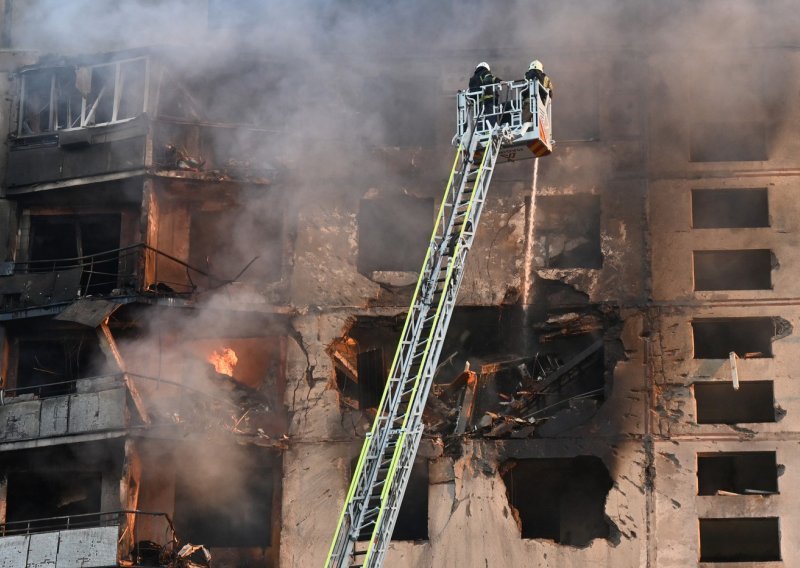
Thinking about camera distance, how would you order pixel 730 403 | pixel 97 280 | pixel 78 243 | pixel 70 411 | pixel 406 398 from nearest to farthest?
pixel 406 398 → pixel 70 411 → pixel 730 403 → pixel 97 280 → pixel 78 243

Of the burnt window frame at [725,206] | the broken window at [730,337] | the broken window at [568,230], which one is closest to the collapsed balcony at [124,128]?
the broken window at [568,230]

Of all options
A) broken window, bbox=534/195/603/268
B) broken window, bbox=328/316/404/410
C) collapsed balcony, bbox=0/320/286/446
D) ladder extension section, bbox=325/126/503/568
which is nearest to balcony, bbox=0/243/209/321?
collapsed balcony, bbox=0/320/286/446

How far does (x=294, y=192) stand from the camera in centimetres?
2562

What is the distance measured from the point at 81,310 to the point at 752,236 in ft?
39.5

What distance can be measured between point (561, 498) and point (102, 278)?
31.5 ft

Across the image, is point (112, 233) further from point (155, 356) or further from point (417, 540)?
point (417, 540)

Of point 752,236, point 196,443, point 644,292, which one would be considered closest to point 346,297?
point 196,443

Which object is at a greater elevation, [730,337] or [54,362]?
[730,337]

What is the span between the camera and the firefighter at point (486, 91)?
2091 centimetres

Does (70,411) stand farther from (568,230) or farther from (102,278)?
(568,230)

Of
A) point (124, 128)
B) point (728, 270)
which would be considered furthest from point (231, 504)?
point (728, 270)

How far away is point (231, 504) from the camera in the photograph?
24.9m

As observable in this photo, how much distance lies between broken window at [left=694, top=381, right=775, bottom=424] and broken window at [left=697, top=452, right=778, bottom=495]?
718 millimetres

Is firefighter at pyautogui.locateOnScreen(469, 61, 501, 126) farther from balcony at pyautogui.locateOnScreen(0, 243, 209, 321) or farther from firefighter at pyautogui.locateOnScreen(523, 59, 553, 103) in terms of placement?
balcony at pyautogui.locateOnScreen(0, 243, 209, 321)
